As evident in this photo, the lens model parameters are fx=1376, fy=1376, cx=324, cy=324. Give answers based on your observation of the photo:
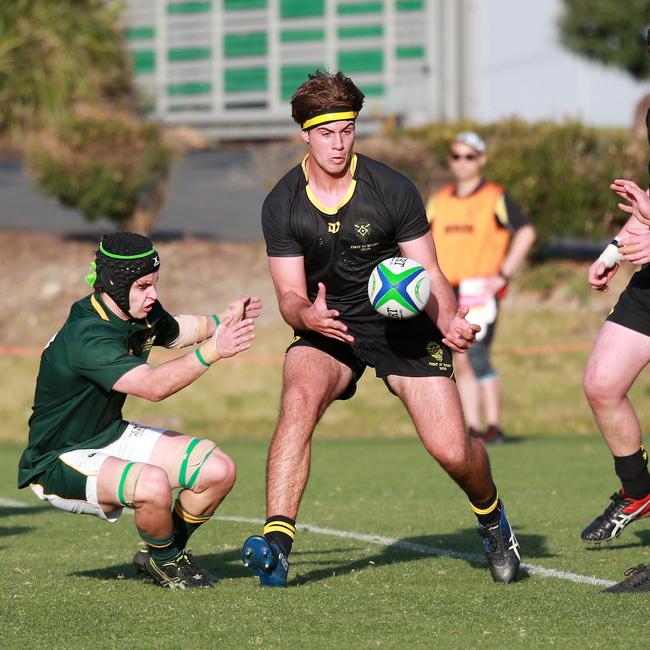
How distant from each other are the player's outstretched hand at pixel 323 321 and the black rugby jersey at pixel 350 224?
409mm

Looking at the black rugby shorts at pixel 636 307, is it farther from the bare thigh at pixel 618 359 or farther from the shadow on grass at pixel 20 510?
the shadow on grass at pixel 20 510

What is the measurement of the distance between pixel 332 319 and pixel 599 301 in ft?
40.1

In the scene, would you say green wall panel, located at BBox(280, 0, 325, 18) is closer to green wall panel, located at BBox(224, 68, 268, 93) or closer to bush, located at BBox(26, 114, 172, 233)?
green wall panel, located at BBox(224, 68, 268, 93)

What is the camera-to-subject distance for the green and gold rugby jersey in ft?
20.0

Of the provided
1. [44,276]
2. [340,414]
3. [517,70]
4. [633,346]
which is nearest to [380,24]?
[517,70]

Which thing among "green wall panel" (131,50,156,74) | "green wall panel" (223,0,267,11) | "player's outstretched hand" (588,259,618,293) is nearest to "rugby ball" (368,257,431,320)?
"player's outstretched hand" (588,259,618,293)

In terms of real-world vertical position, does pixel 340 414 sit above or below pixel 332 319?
below

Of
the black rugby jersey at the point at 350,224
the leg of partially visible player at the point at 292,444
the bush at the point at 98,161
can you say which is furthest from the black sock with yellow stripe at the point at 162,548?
the bush at the point at 98,161

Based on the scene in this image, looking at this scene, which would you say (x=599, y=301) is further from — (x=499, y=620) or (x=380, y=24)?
(x=380, y=24)

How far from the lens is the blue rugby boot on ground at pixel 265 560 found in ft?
19.7

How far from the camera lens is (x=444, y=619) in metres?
5.49

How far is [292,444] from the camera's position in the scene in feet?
20.9

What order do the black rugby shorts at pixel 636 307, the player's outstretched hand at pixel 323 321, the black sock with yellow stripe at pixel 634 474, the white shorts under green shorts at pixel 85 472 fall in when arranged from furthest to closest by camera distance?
the black sock with yellow stripe at pixel 634 474 < the black rugby shorts at pixel 636 307 < the white shorts under green shorts at pixel 85 472 < the player's outstretched hand at pixel 323 321

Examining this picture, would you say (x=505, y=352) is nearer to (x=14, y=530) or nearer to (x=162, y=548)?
(x=14, y=530)
